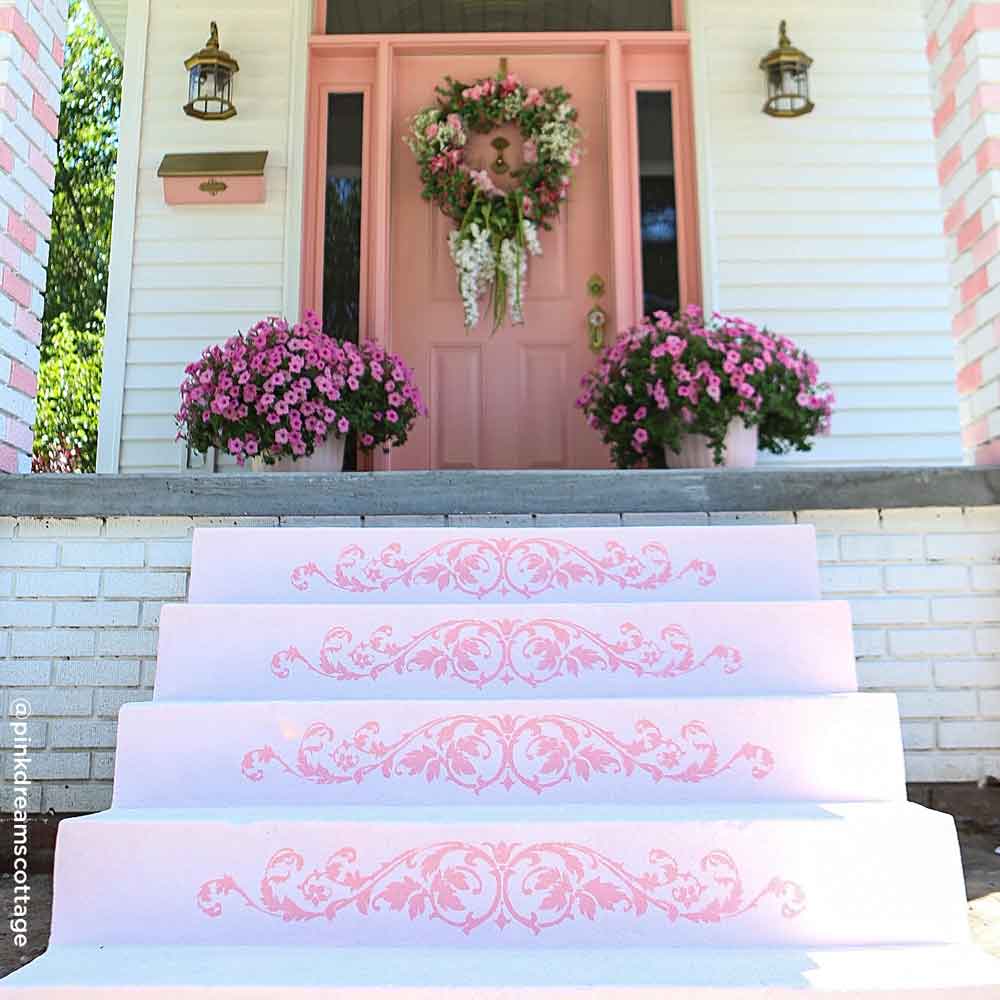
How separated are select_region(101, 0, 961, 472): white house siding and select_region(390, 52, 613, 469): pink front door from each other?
1.46ft

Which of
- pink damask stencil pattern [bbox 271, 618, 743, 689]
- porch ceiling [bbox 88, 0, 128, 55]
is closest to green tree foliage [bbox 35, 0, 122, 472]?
porch ceiling [bbox 88, 0, 128, 55]

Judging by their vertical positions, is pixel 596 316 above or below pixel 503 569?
above

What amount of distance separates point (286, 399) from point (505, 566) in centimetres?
133

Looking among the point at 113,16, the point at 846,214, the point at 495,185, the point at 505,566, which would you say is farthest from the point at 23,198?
the point at 846,214

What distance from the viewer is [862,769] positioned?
1554 mm

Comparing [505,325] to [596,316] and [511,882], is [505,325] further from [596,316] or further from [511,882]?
[511,882]

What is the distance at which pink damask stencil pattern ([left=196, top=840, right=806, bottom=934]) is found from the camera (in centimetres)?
134

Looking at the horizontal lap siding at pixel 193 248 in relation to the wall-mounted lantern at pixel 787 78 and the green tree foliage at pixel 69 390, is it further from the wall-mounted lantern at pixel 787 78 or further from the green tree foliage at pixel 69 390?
the green tree foliage at pixel 69 390

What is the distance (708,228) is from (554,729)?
282 cm

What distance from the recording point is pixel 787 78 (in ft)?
12.5

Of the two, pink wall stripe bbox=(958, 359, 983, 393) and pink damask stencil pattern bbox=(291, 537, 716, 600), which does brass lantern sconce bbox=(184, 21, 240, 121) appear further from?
pink wall stripe bbox=(958, 359, 983, 393)

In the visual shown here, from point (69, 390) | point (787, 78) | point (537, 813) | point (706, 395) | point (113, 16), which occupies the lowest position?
point (537, 813)

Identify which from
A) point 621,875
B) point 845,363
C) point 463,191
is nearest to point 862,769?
point 621,875

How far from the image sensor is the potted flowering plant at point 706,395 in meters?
2.92
